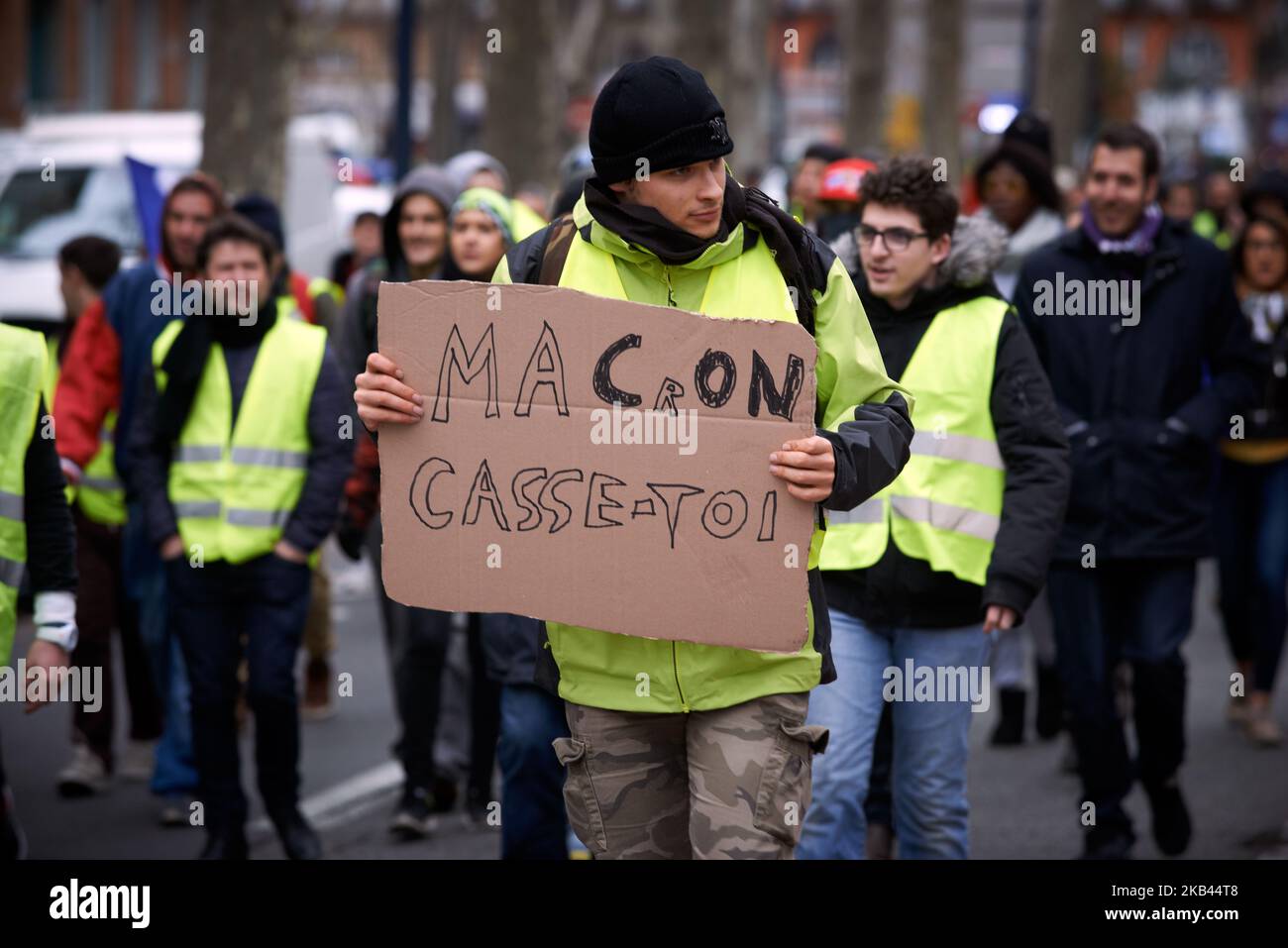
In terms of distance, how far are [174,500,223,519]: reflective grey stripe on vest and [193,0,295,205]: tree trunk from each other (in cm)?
895

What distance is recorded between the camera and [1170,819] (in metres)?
6.51

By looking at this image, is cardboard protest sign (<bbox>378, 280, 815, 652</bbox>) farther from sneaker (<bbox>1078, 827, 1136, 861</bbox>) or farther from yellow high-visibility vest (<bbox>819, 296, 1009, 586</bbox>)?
sneaker (<bbox>1078, 827, 1136, 861</bbox>)

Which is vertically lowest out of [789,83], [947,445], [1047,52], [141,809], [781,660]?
[141,809]

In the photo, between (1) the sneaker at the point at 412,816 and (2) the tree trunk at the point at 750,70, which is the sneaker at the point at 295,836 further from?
(2) the tree trunk at the point at 750,70

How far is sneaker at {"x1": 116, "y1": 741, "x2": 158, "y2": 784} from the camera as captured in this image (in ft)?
26.0

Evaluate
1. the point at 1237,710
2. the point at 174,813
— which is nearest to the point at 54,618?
the point at 174,813

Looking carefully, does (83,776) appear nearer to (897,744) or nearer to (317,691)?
(317,691)

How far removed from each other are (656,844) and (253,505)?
2599 millimetres

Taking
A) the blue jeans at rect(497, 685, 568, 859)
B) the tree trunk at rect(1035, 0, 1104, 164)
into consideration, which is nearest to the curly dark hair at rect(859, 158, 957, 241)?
the blue jeans at rect(497, 685, 568, 859)

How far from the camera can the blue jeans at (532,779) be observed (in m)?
5.41

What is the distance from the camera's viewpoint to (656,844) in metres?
4.14

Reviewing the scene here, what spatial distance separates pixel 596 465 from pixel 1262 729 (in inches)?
208
